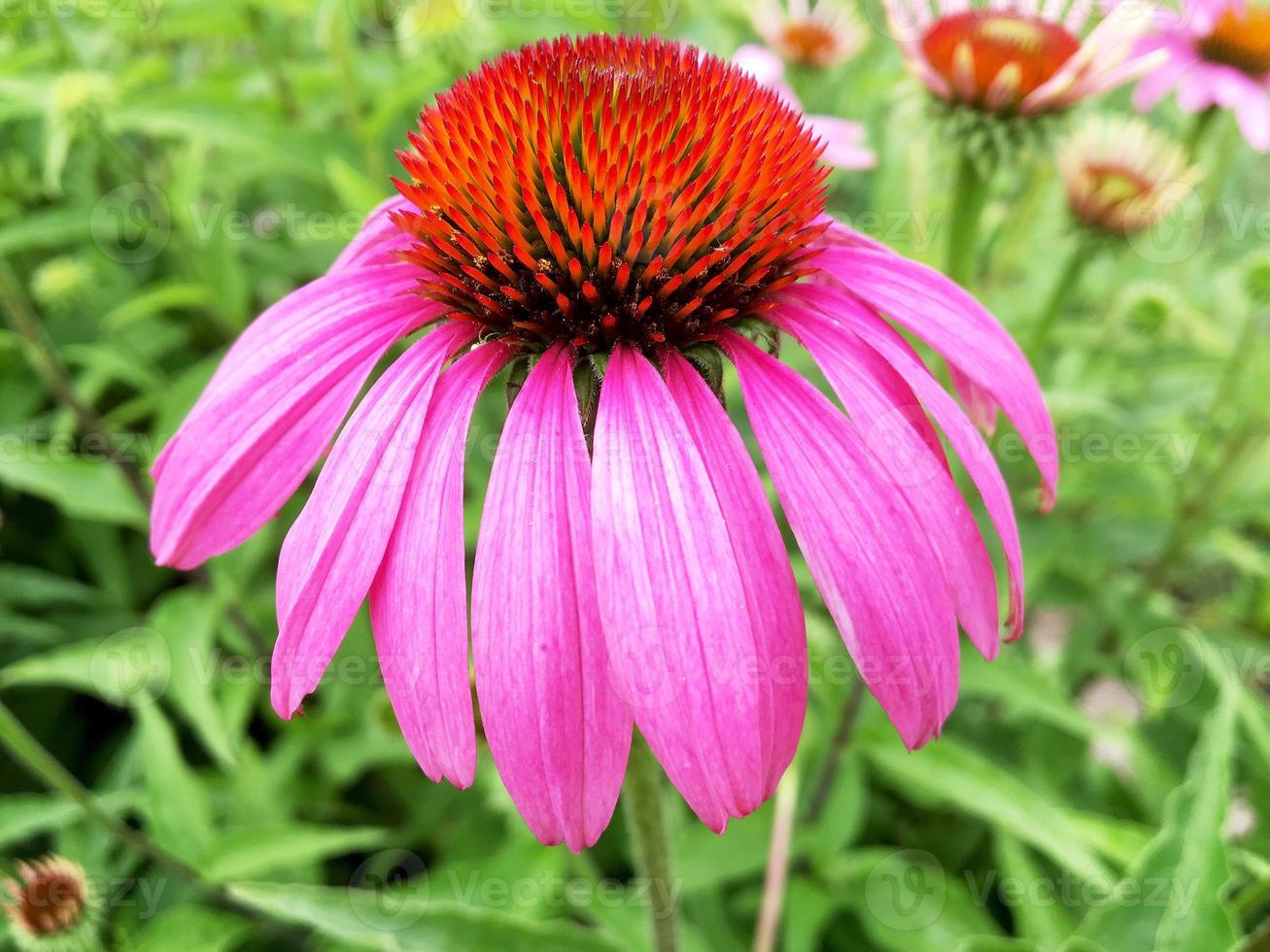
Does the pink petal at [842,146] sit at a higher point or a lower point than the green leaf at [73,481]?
higher

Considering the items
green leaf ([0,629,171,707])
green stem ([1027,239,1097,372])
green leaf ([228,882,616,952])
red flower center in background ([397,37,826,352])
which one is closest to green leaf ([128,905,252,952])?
green leaf ([0,629,171,707])

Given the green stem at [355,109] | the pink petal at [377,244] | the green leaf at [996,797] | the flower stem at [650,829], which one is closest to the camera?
the flower stem at [650,829]

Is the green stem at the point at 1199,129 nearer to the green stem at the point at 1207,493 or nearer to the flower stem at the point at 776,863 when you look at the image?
the green stem at the point at 1207,493

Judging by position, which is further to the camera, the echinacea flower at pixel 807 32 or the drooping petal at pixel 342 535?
the echinacea flower at pixel 807 32

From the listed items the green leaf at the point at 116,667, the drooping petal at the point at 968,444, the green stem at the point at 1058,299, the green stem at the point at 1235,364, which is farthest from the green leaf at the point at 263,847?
the green stem at the point at 1235,364

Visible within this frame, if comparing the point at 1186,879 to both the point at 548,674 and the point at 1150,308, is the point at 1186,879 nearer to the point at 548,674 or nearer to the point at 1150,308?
the point at 548,674

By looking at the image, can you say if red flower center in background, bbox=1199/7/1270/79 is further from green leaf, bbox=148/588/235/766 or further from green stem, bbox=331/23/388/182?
green leaf, bbox=148/588/235/766

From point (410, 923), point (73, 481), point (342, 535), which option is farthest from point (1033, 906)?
point (73, 481)

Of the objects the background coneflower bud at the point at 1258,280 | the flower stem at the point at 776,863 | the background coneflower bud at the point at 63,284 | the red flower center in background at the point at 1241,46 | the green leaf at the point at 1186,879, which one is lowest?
the flower stem at the point at 776,863

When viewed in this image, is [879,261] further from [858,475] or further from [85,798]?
[85,798]
